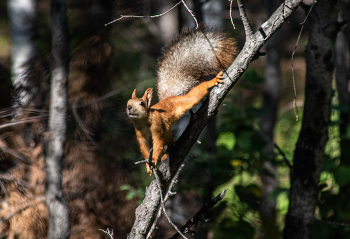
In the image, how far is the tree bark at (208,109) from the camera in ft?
3.99

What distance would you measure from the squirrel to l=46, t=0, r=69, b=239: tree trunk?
88 cm

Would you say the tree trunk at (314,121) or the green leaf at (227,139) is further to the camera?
the green leaf at (227,139)

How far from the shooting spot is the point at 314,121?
2.01 metres

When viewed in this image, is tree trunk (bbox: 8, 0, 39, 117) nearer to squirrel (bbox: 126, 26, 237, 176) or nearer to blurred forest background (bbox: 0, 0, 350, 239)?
blurred forest background (bbox: 0, 0, 350, 239)

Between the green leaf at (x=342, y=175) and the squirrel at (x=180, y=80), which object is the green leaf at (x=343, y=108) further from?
the squirrel at (x=180, y=80)

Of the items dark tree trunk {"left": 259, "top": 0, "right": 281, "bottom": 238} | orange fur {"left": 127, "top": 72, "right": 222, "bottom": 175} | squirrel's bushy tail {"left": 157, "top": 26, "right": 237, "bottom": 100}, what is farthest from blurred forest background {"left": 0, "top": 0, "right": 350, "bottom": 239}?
dark tree trunk {"left": 259, "top": 0, "right": 281, "bottom": 238}

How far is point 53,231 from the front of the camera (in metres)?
2.28

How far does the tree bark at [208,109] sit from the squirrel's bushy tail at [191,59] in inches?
9.9

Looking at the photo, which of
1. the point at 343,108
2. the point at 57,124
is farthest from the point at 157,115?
the point at 343,108

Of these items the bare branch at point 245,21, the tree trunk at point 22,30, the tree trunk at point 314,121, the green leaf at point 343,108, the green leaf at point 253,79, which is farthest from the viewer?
the green leaf at point 253,79

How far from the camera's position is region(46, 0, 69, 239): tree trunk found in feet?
7.63

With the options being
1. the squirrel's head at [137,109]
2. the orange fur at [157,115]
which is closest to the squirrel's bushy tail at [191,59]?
the orange fur at [157,115]

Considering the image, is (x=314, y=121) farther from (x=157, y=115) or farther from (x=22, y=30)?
(x=22, y=30)

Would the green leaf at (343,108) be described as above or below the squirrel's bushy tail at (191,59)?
below
